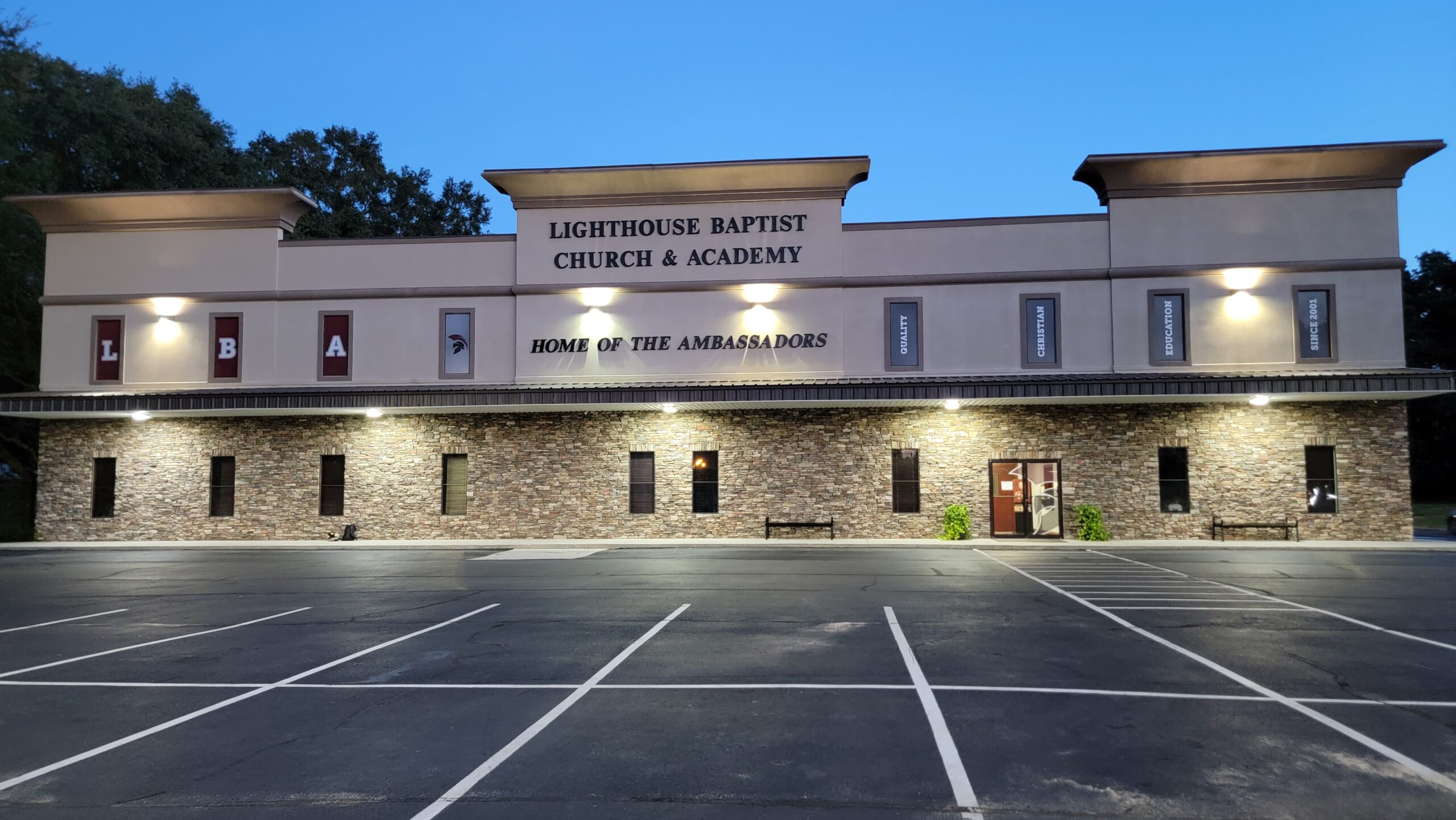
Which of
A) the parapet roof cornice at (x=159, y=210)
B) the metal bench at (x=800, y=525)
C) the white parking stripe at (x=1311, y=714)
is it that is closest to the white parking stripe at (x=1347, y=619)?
the white parking stripe at (x=1311, y=714)

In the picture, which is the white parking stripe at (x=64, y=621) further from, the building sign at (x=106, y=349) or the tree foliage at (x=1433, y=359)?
the tree foliage at (x=1433, y=359)

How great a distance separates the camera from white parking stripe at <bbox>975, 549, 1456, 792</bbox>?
528cm

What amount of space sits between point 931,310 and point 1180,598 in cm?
1303

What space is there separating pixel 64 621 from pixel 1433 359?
5798 centimetres

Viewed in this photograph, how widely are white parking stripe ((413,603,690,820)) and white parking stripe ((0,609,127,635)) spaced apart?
785cm

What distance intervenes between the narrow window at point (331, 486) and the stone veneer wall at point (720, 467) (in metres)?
0.23

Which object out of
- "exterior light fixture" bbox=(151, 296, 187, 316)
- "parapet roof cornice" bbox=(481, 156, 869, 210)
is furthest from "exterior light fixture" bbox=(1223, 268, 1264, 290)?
"exterior light fixture" bbox=(151, 296, 187, 316)

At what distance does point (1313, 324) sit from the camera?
23.3 metres

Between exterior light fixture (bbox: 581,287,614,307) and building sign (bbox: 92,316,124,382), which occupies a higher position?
exterior light fixture (bbox: 581,287,614,307)

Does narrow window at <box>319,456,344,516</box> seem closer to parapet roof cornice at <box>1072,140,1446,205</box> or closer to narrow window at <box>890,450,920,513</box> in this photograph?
narrow window at <box>890,450,920,513</box>

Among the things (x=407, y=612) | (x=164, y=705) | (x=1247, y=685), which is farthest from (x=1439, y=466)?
(x=164, y=705)

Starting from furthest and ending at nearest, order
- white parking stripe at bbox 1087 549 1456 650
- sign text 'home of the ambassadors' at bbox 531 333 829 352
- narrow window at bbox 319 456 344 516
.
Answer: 1. narrow window at bbox 319 456 344 516
2. sign text 'home of the ambassadors' at bbox 531 333 829 352
3. white parking stripe at bbox 1087 549 1456 650

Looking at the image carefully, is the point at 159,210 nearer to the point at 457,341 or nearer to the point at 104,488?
the point at 104,488

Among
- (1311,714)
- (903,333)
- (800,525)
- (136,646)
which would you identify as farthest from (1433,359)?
(136,646)
